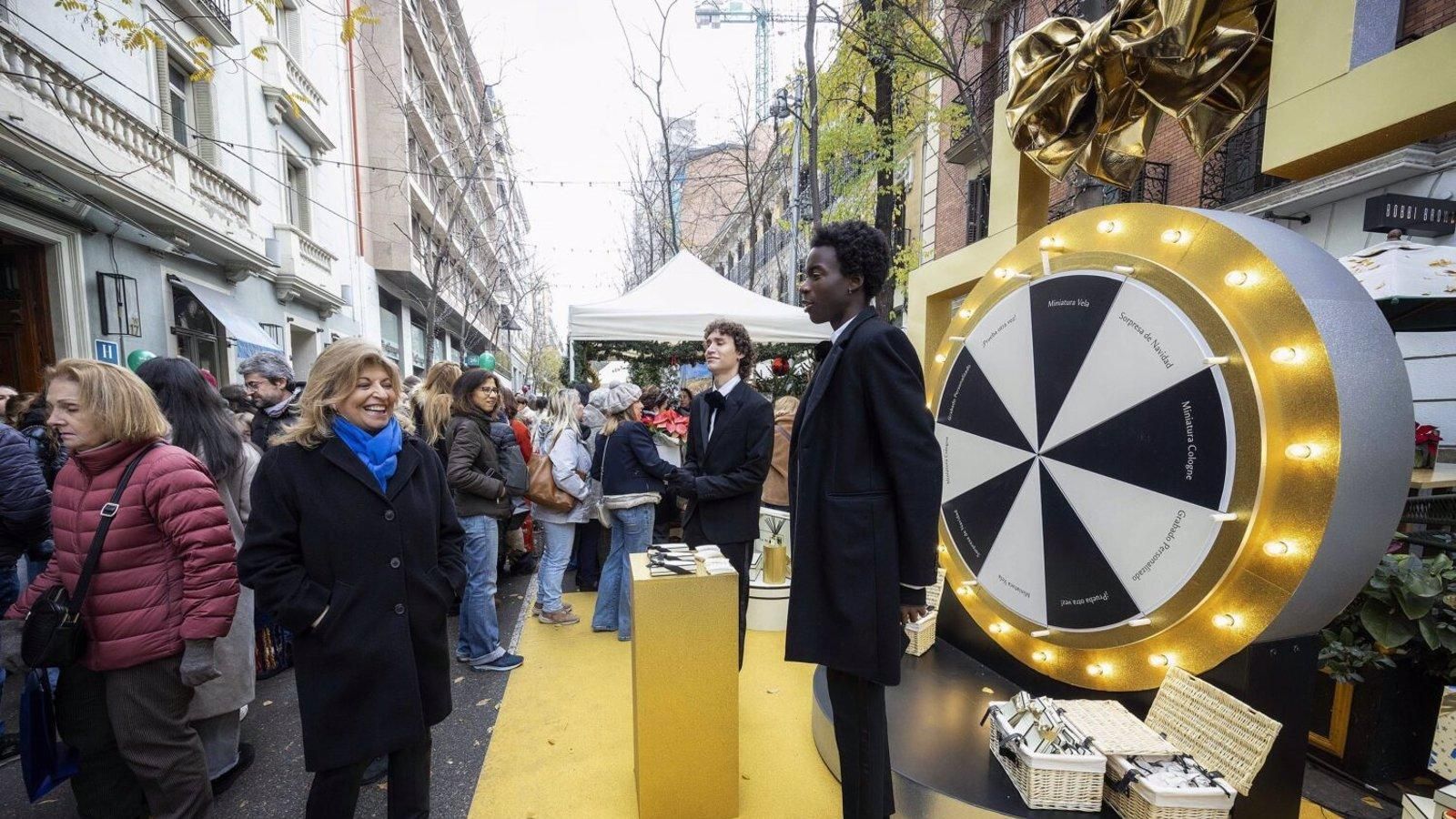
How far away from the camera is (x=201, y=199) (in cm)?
1021

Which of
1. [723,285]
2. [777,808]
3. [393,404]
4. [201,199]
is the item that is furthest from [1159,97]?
[201,199]

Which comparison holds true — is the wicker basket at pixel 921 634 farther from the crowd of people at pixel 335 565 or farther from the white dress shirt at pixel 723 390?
the white dress shirt at pixel 723 390

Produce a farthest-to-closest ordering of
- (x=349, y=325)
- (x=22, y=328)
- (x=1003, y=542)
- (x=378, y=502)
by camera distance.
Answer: (x=349, y=325) < (x=22, y=328) < (x=1003, y=542) < (x=378, y=502)

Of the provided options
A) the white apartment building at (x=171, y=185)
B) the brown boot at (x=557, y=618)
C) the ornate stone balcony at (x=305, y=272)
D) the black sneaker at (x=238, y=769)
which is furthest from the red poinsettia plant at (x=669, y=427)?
the ornate stone balcony at (x=305, y=272)

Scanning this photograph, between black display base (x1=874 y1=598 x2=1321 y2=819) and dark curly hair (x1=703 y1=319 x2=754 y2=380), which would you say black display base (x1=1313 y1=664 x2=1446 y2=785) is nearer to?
black display base (x1=874 y1=598 x2=1321 y2=819)

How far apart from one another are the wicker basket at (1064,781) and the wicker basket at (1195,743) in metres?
0.07

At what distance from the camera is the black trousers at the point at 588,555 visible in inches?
233

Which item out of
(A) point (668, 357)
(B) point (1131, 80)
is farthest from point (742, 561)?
(A) point (668, 357)

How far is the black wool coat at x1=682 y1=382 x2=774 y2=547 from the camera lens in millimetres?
3572

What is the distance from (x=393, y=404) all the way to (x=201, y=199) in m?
11.5

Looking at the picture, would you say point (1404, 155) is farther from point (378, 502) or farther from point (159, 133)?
point (159, 133)

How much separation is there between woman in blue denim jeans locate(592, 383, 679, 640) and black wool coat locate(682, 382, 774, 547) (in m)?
0.80

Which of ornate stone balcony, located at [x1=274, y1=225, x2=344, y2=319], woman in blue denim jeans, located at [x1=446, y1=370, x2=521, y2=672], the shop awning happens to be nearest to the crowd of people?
woman in blue denim jeans, located at [x1=446, y1=370, x2=521, y2=672]

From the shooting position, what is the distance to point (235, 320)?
37.0 feet
